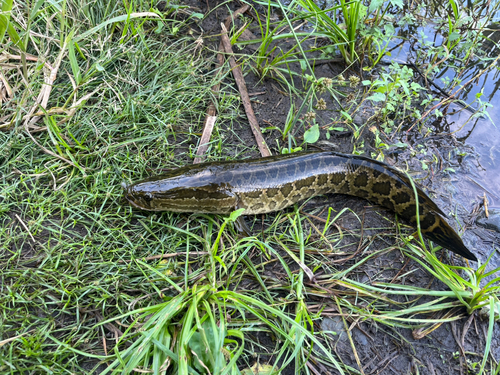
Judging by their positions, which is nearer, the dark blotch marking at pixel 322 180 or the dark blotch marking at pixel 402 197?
the dark blotch marking at pixel 402 197

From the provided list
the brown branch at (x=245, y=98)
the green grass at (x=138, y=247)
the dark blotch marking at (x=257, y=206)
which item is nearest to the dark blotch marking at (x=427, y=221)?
the green grass at (x=138, y=247)

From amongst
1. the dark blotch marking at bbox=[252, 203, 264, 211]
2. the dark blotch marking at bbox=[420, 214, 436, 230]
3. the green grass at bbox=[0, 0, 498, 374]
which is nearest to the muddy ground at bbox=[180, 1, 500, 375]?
the green grass at bbox=[0, 0, 498, 374]

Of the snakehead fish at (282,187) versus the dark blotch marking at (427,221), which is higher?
the snakehead fish at (282,187)

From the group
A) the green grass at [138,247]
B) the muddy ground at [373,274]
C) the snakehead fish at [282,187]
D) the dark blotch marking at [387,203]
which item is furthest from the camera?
the dark blotch marking at [387,203]

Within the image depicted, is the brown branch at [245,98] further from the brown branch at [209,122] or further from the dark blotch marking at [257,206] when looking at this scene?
the dark blotch marking at [257,206]

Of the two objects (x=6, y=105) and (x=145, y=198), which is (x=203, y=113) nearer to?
(x=145, y=198)

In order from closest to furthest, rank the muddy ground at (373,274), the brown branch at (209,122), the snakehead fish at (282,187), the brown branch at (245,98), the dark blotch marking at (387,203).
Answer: the muddy ground at (373,274), the snakehead fish at (282,187), the dark blotch marking at (387,203), the brown branch at (209,122), the brown branch at (245,98)

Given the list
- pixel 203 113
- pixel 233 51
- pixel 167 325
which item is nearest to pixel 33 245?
pixel 167 325

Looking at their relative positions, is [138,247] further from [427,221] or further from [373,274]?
[427,221]
